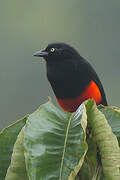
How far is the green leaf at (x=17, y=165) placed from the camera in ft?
8.69

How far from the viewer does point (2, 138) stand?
9.26 ft

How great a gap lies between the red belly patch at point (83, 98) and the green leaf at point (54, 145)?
Answer: 216cm

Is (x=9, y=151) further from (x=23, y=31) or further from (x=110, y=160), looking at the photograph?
(x=23, y=31)

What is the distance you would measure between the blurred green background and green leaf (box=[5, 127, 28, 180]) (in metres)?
12.5

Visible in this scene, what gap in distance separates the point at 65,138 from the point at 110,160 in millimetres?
224

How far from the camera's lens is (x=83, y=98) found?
4.99 m

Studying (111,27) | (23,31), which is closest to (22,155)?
(111,27)

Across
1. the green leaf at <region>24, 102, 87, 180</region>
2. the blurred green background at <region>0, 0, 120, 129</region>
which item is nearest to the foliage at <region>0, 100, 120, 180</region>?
the green leaf at <region>24, 102, 87, 180</region>

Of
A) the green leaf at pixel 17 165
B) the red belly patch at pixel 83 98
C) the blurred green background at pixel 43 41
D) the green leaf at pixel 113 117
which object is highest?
the green leaf at pixel 113 117

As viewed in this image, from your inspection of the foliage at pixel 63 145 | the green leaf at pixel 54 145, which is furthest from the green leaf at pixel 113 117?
the green leaf at pixel 54 145

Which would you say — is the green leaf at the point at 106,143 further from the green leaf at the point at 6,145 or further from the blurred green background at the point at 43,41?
the blurred green background at the point at 43,41

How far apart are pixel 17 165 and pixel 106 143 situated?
1.19 feet

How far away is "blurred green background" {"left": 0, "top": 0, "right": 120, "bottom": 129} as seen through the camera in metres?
18.5

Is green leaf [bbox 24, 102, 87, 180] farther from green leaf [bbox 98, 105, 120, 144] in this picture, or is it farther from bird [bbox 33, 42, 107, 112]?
bird [bbox 33, 42, 107, 112]
